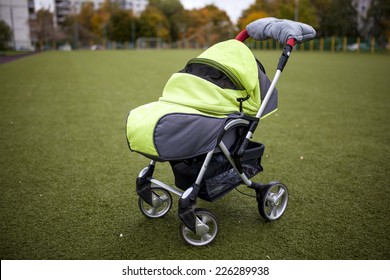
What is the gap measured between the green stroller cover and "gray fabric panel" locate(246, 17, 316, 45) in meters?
0.36

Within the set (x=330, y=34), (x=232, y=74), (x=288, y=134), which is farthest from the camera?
(x=330, y=34)

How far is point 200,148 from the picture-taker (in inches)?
91.0

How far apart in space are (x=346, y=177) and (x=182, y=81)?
2.29 m

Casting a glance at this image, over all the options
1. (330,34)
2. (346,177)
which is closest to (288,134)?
(346,177)

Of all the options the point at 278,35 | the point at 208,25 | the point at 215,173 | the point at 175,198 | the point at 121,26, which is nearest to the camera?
the point at 215,173

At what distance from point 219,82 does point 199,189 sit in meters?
0.79

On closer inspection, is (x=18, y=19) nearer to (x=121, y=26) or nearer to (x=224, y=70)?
(x=121, y=26)

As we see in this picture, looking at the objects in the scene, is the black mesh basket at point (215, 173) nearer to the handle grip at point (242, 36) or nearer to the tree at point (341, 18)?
the handle grip at point (242, 36)

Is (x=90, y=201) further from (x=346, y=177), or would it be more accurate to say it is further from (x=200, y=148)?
(x=346, y=177)

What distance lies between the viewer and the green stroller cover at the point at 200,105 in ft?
7.34

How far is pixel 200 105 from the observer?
2398 mm

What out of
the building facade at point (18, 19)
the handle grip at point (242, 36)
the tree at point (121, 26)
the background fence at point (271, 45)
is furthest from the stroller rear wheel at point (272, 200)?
the tree at point (121, 26)

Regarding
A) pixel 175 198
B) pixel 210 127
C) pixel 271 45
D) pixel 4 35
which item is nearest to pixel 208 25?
pixel 271 45

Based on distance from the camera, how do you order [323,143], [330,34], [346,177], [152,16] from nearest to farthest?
[346,177]
[323,143]
[330,34]
[152,16]
